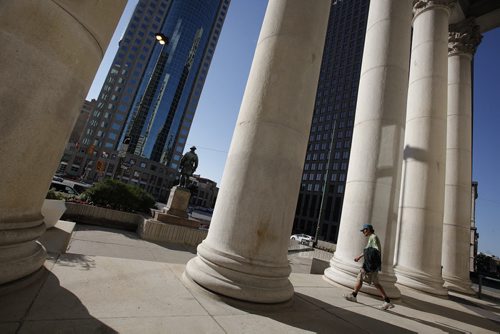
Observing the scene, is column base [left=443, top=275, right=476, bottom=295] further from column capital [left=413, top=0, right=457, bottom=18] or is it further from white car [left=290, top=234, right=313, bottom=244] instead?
white car [left=290, top=234, right=313, bottom=244]

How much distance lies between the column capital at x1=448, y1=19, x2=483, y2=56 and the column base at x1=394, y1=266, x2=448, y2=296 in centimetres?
1443

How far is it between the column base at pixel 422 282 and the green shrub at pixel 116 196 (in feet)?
54.7

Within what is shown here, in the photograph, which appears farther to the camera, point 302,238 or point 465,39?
point 302,238

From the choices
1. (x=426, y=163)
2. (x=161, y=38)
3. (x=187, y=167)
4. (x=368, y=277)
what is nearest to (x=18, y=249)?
(x=368, y=277)

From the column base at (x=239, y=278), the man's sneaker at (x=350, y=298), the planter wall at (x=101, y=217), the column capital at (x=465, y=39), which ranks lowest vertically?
the planter wall at (x=101, y=217)

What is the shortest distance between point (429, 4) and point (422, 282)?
45.5ft

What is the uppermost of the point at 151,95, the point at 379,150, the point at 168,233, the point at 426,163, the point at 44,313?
the point at 151,95

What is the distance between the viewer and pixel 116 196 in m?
18.4

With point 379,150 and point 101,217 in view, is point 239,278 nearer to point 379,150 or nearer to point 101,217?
point 379,150

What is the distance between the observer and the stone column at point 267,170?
4.79 meters

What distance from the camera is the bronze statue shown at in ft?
61.3

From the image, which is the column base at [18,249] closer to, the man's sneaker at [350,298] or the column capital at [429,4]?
the man's sneaker at [350,298]

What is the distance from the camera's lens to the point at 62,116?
3447mm

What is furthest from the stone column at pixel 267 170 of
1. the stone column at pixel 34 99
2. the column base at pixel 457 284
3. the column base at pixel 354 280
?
the column base at pixel 457 284
